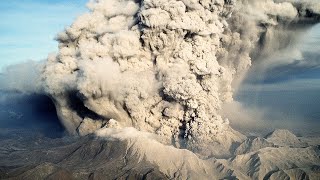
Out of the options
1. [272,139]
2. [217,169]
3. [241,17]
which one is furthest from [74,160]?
[272,139]

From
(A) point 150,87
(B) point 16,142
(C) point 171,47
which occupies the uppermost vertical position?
(C) point 171,47

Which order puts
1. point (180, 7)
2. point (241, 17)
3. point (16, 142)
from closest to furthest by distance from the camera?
point (180, 7) < point (241, 17) < point (16, 142)

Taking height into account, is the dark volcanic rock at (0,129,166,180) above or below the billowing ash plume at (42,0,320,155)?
below

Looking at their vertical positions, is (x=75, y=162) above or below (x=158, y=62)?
below

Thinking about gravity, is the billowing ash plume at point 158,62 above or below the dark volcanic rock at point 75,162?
above

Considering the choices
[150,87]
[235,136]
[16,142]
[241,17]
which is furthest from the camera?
[16,142]

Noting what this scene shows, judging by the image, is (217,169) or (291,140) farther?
(291,140)

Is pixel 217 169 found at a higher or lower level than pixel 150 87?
lower

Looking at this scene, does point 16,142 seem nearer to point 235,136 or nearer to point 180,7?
point 235,136
